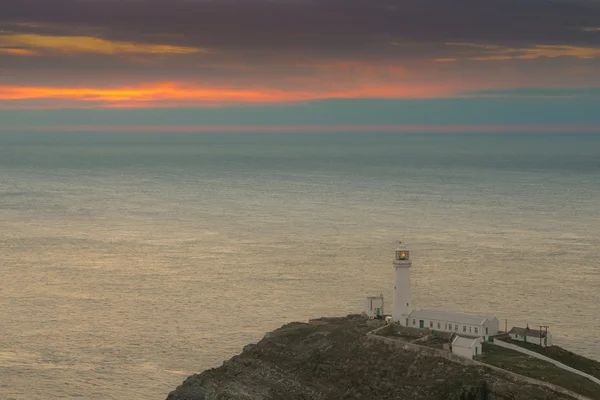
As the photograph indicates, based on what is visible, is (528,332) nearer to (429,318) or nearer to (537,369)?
(429,318)

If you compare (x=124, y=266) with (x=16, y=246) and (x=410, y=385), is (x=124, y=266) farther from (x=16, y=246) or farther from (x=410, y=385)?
(x=410, y=385)

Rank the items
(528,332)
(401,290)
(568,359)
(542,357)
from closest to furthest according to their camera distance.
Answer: (542,357)
(568,359)
(528,332)
(401,290)

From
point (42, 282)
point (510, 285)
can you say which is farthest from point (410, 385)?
point (42, 282)

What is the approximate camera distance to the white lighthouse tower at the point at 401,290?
2579 inches

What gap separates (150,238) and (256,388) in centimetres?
6810

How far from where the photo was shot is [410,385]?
5425 cm

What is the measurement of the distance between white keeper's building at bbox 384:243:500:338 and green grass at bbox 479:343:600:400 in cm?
192

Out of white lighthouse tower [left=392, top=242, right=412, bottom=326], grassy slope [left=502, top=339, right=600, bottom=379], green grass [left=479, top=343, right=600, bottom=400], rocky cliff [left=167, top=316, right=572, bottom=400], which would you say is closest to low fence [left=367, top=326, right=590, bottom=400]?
rocky cliff [left=167, top=316, right=572, bottom=400]

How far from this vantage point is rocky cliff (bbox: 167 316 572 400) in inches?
2055

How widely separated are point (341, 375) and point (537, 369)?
11.4m

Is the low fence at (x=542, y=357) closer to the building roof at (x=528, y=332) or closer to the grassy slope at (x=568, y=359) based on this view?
the grassy slope at (x=568, y=359)

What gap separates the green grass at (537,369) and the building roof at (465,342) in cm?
104

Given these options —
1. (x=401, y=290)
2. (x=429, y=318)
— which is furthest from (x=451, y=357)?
(x=401, y=290)

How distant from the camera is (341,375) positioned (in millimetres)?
57344
